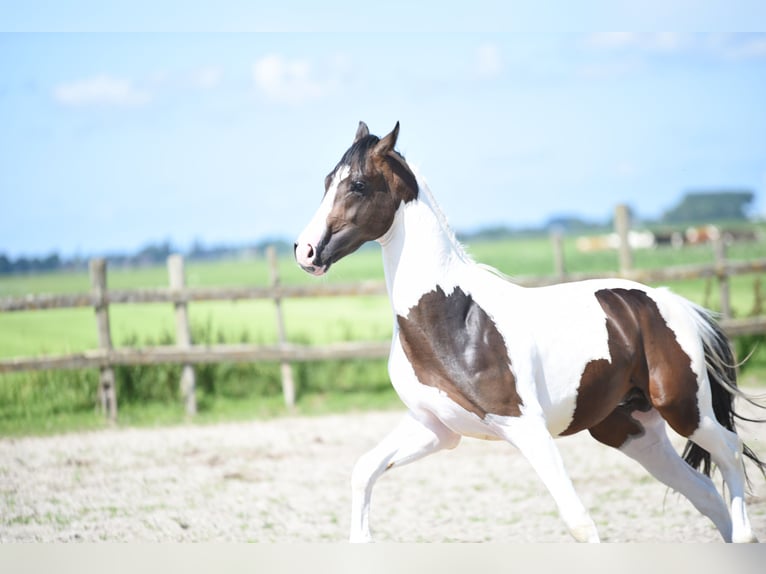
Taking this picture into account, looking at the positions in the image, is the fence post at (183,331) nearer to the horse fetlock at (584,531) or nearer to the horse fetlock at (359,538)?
the horse fetlock at (359,538)

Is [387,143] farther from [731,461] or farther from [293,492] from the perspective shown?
[293,492]

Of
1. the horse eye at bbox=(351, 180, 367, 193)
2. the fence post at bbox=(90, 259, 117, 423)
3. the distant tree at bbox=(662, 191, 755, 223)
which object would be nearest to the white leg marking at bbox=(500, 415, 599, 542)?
the horse eye at bbox=(351, 180, 367, 193)

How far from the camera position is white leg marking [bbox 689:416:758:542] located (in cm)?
273

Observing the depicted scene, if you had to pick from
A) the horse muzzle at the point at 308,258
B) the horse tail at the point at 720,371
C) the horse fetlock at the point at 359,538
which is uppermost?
the horse muzzle at the point at 308,258

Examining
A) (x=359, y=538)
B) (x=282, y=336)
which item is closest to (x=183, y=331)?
(x=282, y=336)

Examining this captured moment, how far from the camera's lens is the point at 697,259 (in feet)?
37.5

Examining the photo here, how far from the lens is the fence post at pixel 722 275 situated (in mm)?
8203

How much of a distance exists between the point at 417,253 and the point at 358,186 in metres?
0.27

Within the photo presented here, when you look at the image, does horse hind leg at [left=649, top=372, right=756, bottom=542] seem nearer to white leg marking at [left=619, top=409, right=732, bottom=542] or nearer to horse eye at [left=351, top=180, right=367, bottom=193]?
white leg marking at [left=619, top=409, right=732, bottom=542]

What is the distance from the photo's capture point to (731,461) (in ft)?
9.08

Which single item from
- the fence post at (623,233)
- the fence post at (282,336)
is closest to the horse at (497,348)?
Answer: the fence post at (282,336)

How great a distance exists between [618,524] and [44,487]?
3.27m

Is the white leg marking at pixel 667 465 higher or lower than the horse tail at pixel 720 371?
lower

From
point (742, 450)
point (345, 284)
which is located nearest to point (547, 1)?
point (742, 450)
